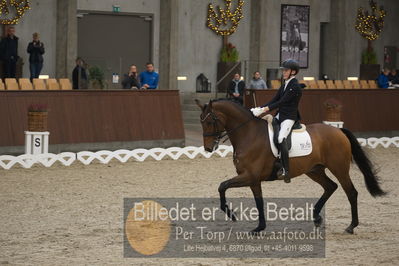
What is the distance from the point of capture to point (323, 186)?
441 inches

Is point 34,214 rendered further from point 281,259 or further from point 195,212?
point 281,259

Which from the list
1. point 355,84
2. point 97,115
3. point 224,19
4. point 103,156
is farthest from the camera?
point 224,19

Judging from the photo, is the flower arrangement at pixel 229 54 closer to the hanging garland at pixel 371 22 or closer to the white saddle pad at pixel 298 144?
the hanging garland at pixel 371 22

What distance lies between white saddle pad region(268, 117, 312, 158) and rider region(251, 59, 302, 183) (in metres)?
0.11

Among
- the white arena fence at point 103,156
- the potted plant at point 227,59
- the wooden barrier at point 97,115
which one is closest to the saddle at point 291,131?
the white arena fence at point 103,156

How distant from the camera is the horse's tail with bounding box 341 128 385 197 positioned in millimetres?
11250

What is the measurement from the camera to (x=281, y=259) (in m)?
8.93

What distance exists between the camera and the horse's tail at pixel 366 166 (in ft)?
36.9

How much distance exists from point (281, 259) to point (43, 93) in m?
9.96

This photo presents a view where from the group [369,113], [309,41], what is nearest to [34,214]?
[369,113]

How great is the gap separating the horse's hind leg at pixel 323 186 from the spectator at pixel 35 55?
51.2ft

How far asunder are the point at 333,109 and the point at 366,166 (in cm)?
1028

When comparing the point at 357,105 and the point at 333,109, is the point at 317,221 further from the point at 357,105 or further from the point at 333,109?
the point at 357,105

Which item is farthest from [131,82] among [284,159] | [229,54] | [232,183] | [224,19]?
[232,183]
